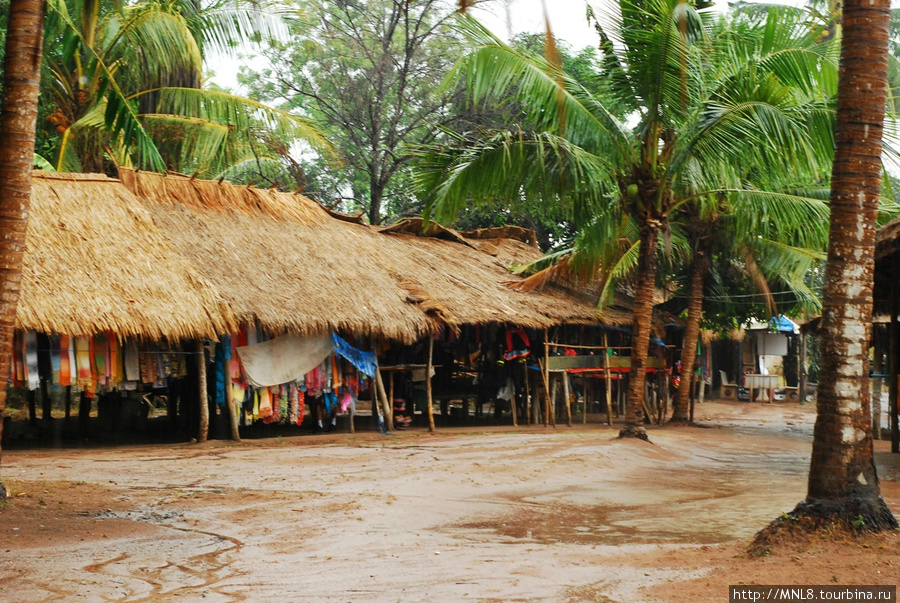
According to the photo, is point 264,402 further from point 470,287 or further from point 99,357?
point 470,287

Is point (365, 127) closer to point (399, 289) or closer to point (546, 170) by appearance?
point (399, 289)

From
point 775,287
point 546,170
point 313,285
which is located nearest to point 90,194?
point 313,285

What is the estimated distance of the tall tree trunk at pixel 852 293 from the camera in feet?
20.2

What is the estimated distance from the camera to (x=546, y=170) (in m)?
13.2

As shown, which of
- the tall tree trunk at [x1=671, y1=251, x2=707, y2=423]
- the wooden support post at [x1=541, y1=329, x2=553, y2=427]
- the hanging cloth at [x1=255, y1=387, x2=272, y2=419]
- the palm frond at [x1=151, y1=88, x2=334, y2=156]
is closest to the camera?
the hanging cloth at [x1=255, y1=387, x2=272, y2=419]

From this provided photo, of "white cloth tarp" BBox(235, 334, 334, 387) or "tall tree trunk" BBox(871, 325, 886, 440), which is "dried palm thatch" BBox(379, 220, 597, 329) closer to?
"white cloth tarp" BBox(235, 334, 334, 387)

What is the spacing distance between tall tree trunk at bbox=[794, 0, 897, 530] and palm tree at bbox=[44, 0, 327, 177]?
9.79m

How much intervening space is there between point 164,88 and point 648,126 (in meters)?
7.55

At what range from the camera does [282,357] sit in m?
14.1

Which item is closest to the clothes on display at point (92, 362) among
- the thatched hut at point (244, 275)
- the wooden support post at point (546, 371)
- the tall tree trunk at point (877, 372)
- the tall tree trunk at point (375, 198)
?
the thatched hut at point (244, 275)

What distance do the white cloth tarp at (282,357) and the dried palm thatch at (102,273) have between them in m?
1.12

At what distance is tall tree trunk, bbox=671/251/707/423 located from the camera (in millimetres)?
18719

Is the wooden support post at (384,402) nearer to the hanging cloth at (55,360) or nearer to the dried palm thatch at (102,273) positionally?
the dried palm thatch at (102,273)

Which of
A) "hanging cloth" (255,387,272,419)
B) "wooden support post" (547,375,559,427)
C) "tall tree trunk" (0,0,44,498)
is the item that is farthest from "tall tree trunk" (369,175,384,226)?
"tall tree trunk" (0,0,44,498)
